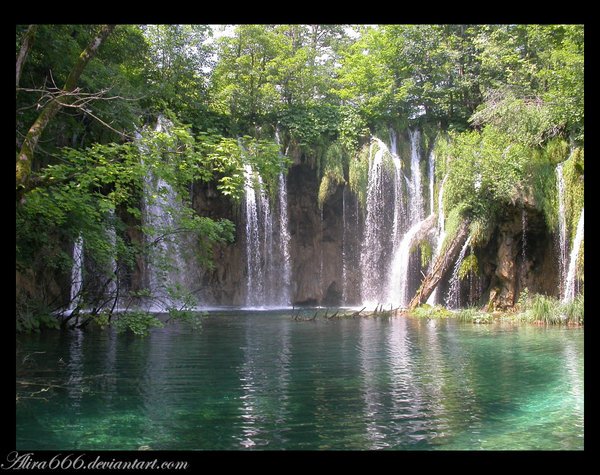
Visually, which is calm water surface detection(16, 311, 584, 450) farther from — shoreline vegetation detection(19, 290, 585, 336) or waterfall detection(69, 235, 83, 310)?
shoreline vegetation detection(19, 290, 585, 336)

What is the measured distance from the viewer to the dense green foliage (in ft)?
38.1

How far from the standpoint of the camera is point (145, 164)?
9250 millimetres

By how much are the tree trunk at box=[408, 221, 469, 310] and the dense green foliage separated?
22.0 inches

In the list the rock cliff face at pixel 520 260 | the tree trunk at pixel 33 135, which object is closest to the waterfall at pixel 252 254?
the rock cliff face at pixel 520 260

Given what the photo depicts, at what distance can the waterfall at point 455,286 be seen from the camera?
850 inches

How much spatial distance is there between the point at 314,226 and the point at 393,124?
21.6ft

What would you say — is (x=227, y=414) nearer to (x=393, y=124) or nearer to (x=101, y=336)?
(x=101, y=336)

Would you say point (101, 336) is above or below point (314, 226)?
below

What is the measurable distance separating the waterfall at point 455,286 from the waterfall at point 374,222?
19.6 feet

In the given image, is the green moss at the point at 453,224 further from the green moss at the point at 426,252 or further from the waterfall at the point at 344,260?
the waterfall at the point at 344,260

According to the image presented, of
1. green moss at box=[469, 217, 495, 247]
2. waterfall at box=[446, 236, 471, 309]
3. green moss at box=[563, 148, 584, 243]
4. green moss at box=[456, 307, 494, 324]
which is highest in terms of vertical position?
green moss at box=[563, 148, 584, 243]

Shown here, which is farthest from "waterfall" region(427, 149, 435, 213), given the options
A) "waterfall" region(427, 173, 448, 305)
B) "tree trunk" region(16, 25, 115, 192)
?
"tree trunk" region(16, 25, 115, 192)
